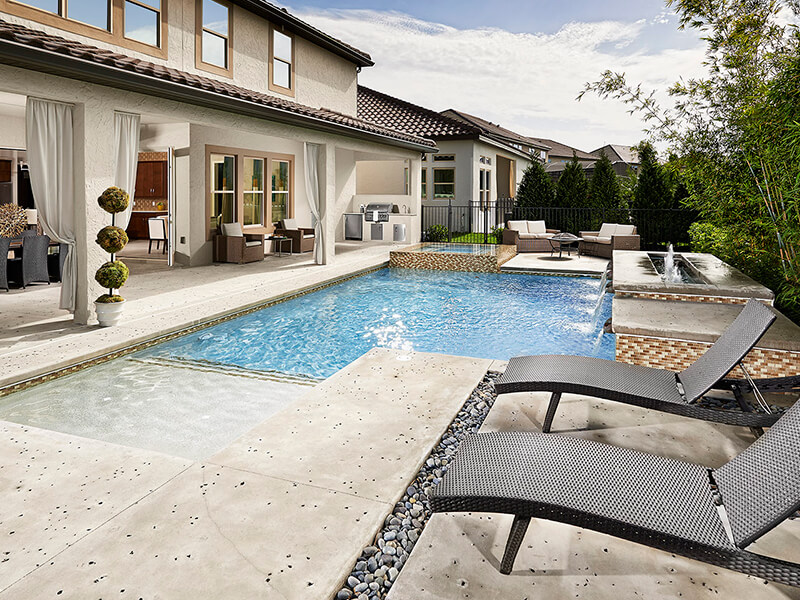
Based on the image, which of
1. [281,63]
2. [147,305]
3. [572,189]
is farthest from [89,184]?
[572,189]

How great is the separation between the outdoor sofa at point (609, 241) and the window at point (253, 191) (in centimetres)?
852

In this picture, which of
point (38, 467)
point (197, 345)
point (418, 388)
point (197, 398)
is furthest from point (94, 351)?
point (418, 388)

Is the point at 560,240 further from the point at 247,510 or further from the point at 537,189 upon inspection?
the point at 247,510

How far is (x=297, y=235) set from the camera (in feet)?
48.7

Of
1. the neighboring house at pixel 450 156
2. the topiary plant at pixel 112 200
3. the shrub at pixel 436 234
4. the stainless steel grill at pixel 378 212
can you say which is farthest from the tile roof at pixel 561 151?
the topiary plant at pixel 112 200

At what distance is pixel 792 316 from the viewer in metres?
5.72

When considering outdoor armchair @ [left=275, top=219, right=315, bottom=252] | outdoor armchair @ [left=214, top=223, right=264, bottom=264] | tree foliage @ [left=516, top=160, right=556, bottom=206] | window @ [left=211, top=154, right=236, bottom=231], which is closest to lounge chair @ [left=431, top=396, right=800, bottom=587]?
outdoor armchair @ [left=214, top=223, right=264, bottom=264]

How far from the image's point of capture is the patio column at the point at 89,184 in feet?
21.6

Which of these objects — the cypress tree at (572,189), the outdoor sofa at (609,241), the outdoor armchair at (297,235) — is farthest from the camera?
the cypress tree at (572,189)

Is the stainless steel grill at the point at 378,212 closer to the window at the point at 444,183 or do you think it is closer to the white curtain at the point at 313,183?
the window at the point at 444,183

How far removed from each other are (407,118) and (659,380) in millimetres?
19192

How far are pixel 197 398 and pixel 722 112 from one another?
6.28 m

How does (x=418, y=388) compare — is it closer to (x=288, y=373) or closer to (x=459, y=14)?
(x=288, y=373)

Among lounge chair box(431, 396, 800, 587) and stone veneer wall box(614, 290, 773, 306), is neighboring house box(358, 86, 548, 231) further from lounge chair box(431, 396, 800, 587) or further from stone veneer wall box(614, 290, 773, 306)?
lounge chair box(431, 396, 800, 587)
